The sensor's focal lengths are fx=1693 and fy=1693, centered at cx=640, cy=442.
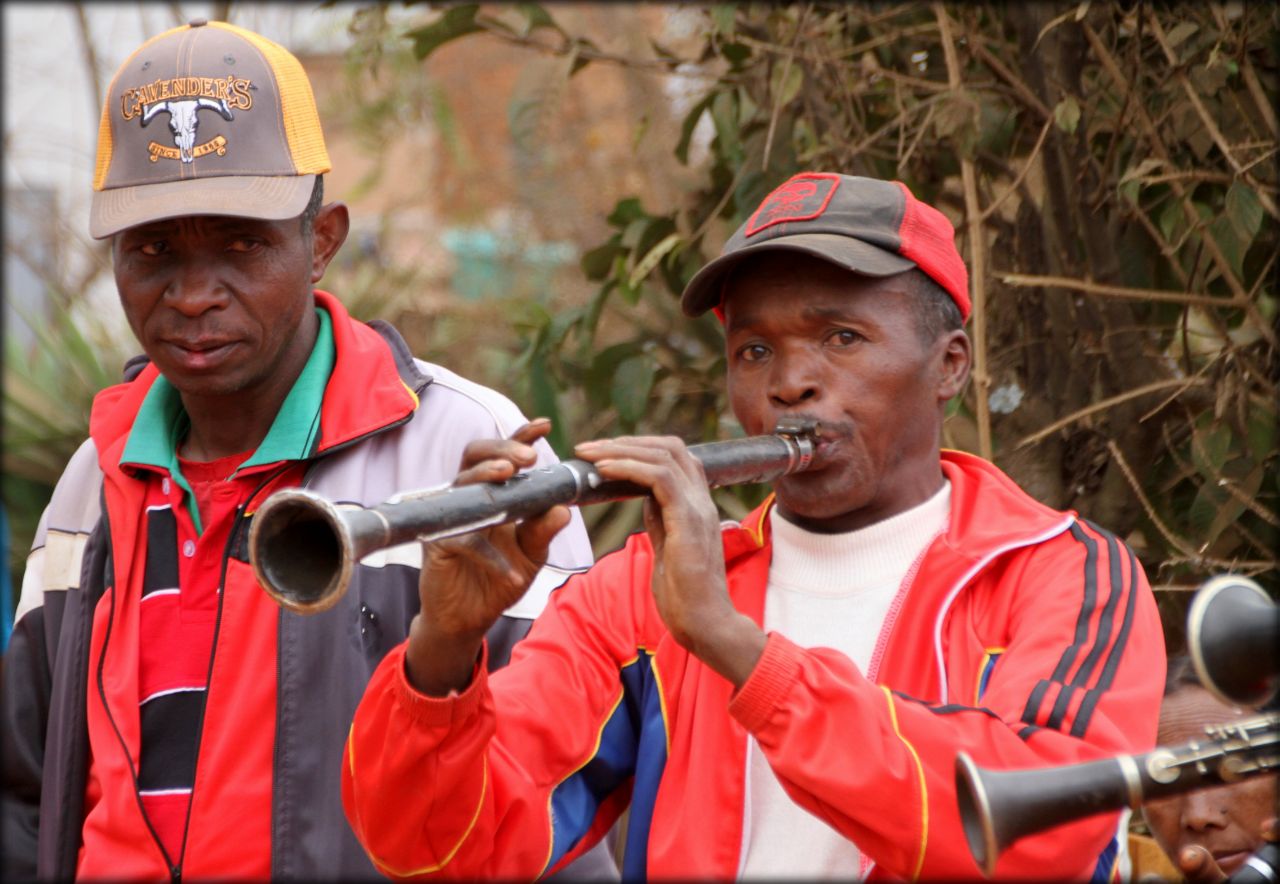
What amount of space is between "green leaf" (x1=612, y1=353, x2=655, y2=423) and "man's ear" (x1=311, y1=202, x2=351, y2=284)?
1.21m

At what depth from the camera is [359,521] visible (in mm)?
2008

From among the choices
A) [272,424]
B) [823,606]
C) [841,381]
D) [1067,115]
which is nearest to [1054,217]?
[1067,115]

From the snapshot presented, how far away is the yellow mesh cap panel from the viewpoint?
9.98 feet

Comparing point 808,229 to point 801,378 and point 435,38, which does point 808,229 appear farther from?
point 435,38

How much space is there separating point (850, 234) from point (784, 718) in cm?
81

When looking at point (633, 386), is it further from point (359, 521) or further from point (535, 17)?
point (359, 521)

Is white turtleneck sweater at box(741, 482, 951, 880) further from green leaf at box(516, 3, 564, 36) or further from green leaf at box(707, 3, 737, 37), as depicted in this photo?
green leaf at box(516, 3, 564, 36)

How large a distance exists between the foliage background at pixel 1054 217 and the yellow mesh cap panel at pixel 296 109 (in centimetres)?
118

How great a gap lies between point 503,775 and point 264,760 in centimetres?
52

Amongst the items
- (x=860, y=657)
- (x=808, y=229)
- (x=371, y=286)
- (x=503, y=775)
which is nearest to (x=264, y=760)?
(x=503, y=775)

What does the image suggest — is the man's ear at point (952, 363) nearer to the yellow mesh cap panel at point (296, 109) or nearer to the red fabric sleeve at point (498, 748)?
the red fabric sleeve at point (498, 748)

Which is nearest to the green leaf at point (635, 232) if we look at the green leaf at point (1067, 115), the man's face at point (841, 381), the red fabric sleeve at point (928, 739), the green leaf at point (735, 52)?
the green leaf at point (735, 52)

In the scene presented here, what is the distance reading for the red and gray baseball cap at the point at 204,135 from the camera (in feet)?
9.62

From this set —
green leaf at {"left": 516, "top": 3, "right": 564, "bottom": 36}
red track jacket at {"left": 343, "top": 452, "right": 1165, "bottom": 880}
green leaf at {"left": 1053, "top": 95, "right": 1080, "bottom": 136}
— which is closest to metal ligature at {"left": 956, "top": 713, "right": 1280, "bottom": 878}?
red track jacket at {"left": 343, "top": 452, "right": 1165, "bottom": 880}
